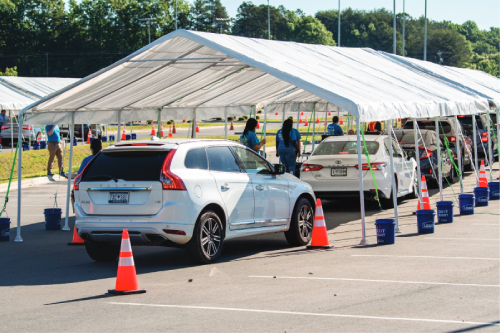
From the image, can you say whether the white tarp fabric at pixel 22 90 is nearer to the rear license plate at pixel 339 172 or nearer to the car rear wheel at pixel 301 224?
the rear license plate at pixel 339 172

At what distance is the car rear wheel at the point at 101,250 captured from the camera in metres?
10.2

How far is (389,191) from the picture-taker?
49.2ft

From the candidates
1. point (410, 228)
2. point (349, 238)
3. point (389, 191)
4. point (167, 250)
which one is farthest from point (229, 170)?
point (389, 191)

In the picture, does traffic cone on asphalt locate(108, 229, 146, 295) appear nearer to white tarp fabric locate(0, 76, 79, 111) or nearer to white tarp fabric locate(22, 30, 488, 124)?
white tarp fabric locate(22, 30, 488, 124)

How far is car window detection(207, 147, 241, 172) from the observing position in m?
10.1

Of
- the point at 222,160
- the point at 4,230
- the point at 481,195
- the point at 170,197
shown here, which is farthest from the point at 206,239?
the point at 481,195

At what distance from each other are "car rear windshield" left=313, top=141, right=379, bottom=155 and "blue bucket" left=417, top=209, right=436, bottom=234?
131 inches

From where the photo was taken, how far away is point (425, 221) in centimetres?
1222

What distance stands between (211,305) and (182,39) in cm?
601

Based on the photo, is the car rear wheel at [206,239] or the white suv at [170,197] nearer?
the white suv at [170,197]

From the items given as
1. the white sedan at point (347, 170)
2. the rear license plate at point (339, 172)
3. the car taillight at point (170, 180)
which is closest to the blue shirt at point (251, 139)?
the white sedan at point (347, 170)

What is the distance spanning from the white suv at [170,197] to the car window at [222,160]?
0.05 ft

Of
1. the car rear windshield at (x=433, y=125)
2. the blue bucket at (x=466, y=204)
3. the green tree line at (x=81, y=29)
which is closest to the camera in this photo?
the blue bucket at (x=466, y=204)

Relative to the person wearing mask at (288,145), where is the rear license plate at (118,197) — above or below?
below
